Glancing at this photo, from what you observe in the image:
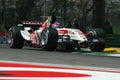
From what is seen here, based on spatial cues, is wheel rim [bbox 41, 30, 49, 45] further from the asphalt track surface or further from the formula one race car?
the asphalt track surface

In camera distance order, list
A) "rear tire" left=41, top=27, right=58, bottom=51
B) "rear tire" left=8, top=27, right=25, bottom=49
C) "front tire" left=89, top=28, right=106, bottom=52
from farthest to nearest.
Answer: "rear tire" left=8, top=27, right=25, bottom=49, "front tire" left=89, top=28, right=106, bottom=52, "rear tire" left=41, top=27, right=58, bottom=51

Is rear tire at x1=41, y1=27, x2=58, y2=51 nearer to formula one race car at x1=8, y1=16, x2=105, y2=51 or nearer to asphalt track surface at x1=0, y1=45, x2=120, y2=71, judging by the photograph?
formula one race car at x1=8, y1=16, x2=105, y2=51

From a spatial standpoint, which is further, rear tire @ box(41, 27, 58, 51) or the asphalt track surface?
rear tire @ box(41, 27, 58, 51)

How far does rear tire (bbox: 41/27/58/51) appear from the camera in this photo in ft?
59.0

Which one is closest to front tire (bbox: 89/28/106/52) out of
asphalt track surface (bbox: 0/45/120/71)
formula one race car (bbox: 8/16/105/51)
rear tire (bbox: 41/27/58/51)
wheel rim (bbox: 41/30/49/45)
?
formula one race car (bbox: 8/16/105/51)

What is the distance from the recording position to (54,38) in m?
18.0

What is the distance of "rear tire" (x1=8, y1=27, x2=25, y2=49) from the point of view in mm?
19641

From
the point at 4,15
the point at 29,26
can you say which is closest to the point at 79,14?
the point at 4,15

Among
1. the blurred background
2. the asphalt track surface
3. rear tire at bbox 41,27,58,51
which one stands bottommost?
the asphalt track surface

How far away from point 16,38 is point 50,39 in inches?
90.4

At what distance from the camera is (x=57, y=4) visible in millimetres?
36938

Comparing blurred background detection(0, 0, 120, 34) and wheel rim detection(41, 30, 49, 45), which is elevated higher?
blurred background detection(0, 0, 120, 34)

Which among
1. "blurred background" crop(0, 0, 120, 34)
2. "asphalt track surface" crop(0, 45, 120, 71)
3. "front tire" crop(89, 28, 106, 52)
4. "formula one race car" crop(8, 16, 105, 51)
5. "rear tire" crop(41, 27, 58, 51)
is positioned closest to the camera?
"asphalt track surface" crop(0, 45, 120, 71)

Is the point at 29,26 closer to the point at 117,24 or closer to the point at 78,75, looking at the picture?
the point at 117,24
